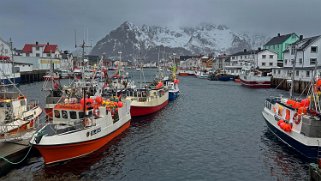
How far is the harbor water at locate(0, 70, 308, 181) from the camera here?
22984 mm

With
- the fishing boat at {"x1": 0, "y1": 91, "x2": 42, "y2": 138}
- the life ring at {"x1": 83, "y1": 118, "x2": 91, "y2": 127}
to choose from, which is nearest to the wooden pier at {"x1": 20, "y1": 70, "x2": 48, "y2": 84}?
the fishing boat at {"x1": 0, "y1": 91, "x2": 42, "y2": 138}

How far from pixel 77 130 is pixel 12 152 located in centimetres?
486

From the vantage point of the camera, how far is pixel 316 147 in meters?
24.8

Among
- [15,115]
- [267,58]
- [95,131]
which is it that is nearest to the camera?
[95,131]

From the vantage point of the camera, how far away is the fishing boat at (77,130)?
2295 centimetres

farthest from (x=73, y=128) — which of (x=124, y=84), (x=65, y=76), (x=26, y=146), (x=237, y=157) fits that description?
(x=65, y=76)

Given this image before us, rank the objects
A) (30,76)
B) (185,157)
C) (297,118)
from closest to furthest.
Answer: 1. (297,118)
2. (185,157)
3. (30,76)

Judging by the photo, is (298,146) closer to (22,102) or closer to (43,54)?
(22,102)

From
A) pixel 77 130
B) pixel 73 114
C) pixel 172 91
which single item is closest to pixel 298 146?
pixel 77 130

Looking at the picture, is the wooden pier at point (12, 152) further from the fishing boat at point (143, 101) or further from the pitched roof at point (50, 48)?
the pitched roof at point (50, 48)

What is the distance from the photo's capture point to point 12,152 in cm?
2347

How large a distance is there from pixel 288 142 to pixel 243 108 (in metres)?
25.1

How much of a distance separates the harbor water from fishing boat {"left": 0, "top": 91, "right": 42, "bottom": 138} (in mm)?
3271

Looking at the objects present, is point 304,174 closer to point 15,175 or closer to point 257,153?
point 257,153
